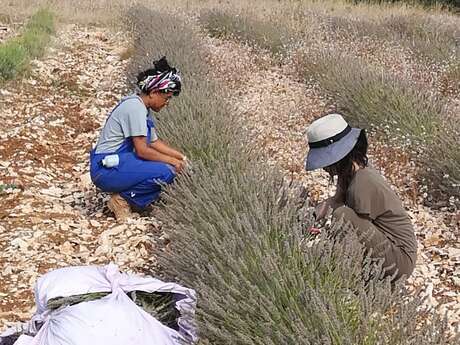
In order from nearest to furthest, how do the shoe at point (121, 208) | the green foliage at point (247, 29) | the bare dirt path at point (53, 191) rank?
the bare dirt path at point (53, 191) < the shoe at point (121, 208) < the green foliage at point (247, 29)

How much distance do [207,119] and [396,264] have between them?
247cm

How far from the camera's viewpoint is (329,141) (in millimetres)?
3477

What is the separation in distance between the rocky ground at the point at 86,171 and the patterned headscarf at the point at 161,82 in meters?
0.93

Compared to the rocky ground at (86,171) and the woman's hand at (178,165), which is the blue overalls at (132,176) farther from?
the rocky ground at (86,171)

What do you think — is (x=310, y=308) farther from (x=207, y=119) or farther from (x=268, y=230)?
(x=207, y=119)

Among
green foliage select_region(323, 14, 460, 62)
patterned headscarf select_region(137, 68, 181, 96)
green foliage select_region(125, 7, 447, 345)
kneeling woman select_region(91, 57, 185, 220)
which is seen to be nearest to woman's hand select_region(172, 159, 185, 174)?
kneeling woman select_region(91, 57, 185, 220)

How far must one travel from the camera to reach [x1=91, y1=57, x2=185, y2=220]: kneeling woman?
4.59 meters

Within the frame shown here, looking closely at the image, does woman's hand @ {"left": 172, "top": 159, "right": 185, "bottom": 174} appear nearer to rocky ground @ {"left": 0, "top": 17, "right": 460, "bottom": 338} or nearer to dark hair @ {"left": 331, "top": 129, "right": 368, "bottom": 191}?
rocky ground @ {"left": 0, "top": 17, "right": 460, "bottom": 338}

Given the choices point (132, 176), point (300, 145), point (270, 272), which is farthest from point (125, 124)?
point (270, 272)

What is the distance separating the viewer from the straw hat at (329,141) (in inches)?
135

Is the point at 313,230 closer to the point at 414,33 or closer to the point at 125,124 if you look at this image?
the point at 125,124

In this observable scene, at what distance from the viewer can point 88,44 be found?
41.4ft

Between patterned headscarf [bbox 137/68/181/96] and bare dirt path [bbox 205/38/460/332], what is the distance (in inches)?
42.5

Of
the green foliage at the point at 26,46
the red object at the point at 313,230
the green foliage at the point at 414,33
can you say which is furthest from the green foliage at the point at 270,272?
the green foliage at the point at 414,33
